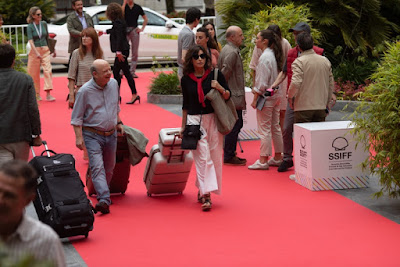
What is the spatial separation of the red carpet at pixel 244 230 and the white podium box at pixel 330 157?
21 centimetres

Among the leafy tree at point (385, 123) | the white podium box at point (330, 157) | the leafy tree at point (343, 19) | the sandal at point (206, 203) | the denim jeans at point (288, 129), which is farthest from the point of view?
the leafy tree at point (343, 19)

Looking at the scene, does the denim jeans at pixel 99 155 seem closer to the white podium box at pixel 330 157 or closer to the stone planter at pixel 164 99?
the white podium box at pixel 330 157

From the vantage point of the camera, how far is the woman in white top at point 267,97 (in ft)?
33.9

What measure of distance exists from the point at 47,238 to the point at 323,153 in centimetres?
627

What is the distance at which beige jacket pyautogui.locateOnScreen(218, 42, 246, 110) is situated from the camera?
34.1 feet

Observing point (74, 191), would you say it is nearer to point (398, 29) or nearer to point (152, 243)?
point (152, 243)

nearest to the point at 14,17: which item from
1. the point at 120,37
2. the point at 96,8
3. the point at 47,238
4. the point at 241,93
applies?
the point at 96,8

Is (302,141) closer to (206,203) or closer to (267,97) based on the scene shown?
(267,97)

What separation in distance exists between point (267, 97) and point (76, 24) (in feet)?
20.4

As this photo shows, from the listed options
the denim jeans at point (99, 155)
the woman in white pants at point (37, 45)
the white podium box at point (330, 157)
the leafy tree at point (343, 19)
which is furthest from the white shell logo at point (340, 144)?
the woman in white pants at point (37, 45)

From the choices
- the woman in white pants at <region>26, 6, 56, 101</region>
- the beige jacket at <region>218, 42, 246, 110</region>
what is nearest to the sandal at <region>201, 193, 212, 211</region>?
the beige jacket at <region>218, 42, 246, 110</region>

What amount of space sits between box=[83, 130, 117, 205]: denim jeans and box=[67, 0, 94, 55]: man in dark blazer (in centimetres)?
683

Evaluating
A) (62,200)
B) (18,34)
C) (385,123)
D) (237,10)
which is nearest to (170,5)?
(18,34)

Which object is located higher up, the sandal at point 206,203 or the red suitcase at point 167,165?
the red suitcase at point 167,165
